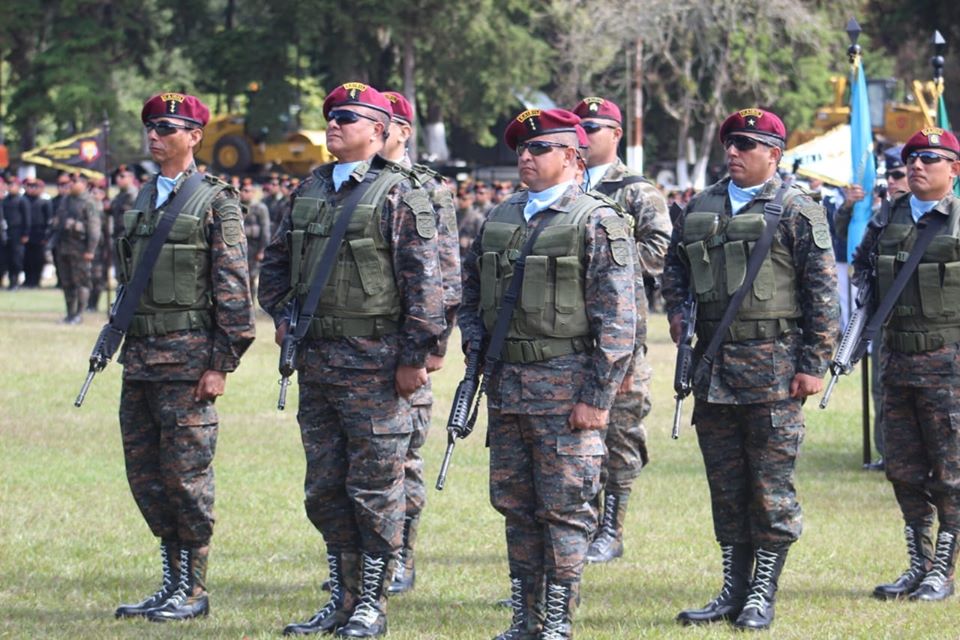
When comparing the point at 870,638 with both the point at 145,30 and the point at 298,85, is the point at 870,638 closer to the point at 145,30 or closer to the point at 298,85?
the point at 298,85

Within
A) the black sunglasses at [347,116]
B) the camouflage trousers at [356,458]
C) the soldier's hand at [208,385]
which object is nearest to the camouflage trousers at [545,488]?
the camouflage trousers at [356,458]

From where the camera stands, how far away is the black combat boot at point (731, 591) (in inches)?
304

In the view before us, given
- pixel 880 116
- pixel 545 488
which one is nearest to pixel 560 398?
pixel 545 488

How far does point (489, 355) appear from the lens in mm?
6961

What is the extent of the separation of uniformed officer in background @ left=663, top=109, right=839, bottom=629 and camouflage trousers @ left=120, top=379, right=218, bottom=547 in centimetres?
224

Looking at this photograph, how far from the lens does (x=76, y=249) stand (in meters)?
24.3

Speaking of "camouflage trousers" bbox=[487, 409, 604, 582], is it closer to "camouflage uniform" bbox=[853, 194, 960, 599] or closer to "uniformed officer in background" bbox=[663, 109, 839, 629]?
"uniformed officer in background" bbox=[663, 109, 839, 629]

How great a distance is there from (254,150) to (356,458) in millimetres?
45636

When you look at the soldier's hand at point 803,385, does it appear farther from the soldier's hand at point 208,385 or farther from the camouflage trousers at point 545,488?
the soldier's hand at point 208,385

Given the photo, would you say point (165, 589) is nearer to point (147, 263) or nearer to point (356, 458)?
point (356, 458)

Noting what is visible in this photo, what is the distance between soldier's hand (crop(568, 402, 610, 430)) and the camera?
6.76 meters

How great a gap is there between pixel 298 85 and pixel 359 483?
4679 cm

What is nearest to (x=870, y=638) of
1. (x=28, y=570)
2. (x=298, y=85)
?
(x=28, y=570)

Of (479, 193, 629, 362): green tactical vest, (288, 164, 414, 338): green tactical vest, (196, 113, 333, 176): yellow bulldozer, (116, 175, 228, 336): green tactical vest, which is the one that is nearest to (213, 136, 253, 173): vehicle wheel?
(196, 113, 333, 176): yellow bulldozer
